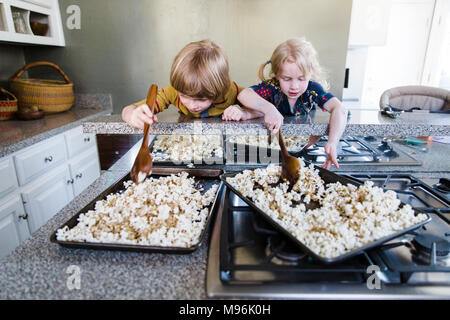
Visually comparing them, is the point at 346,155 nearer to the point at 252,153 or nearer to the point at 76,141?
the point at 252,153

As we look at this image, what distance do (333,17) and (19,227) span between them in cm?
237

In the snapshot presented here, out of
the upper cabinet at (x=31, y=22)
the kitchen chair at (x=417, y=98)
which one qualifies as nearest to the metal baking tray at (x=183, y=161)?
the upper cabinet at (x=31, y=22)

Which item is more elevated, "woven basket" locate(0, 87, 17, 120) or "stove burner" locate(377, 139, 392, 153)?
"woven basket" locate(0, 87, 17, 120)

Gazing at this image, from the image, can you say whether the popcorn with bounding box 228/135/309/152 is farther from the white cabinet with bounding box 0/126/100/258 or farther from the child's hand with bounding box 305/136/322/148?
the white cabinet with bounding box 0/126/100/258

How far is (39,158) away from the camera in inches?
59.4

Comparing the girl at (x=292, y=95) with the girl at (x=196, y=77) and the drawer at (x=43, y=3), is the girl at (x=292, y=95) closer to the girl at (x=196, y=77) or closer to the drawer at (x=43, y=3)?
the girl at (x=196, y=77)

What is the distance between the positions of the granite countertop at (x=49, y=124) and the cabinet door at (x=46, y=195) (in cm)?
24

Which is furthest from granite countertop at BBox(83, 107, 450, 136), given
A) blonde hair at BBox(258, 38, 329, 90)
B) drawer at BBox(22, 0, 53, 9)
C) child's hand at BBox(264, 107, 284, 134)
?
drawer at BBox(22, 0, 53, 9)

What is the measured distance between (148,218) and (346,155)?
0.69 meters

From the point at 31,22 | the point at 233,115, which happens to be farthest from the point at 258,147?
the point at 31,22

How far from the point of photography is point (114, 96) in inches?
86.0

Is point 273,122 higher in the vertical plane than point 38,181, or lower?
higher

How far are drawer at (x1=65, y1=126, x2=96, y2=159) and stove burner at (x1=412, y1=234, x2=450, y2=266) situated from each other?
1.84 metres

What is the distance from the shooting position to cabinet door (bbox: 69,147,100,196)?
72.7 inches
